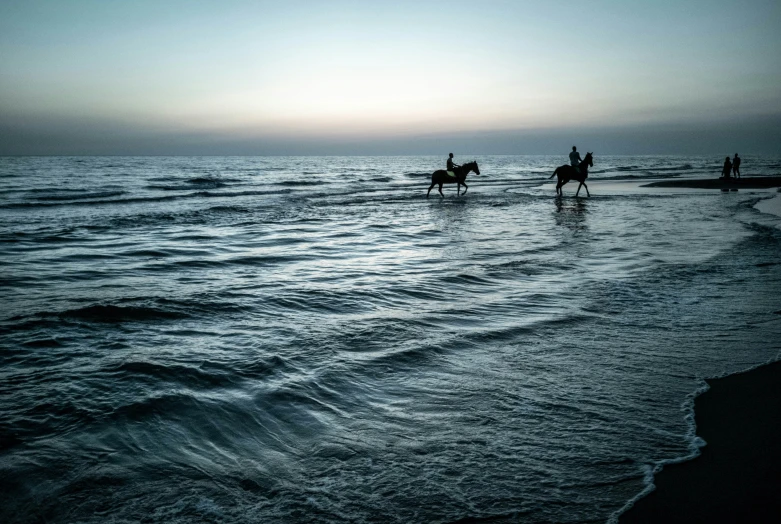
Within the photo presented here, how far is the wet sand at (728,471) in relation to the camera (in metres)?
2.74

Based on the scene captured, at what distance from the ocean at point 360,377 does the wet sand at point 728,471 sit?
150 millimetres

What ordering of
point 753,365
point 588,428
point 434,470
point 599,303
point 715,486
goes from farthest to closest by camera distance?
1. point 599,303
2. point 753,365
3. point 588,428
4. point 434,470
5. point 715,486

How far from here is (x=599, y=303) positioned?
759cm

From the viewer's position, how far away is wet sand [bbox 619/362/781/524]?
2738 mm

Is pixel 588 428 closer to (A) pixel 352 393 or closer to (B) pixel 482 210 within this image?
(A) pixel 352 393

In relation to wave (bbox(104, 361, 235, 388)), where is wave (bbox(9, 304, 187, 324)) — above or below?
above

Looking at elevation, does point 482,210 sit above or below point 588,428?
above

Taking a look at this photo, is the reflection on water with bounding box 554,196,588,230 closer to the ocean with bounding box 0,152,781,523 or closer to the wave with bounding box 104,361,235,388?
the ocean with bounding box 0,152,781,523

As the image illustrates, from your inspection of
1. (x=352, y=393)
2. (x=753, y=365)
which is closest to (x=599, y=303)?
(x=753, y=365)

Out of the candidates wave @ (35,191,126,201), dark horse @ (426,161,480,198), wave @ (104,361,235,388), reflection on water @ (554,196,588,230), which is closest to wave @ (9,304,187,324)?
wave @ (104,361,235,388)

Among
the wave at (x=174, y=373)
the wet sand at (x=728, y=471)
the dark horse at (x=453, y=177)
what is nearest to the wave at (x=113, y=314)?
the wave at (x=174, y=373)

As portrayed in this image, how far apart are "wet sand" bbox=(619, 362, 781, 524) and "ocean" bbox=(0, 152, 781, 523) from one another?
0.15 m

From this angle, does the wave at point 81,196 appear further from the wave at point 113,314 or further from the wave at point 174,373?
the wave at point 174,373

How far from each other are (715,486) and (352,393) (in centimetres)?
279
